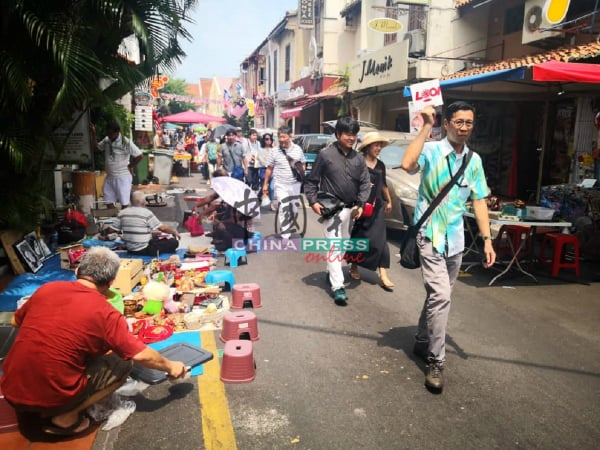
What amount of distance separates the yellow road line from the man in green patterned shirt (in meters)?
1.54

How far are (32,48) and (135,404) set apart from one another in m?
4.98

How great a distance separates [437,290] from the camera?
12.2ft

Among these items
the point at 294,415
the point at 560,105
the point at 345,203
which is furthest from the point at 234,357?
the point at 560,105

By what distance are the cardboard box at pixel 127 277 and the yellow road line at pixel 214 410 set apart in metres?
1.96

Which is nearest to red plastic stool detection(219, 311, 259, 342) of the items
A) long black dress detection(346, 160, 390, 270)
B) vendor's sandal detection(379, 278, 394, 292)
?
long black dress detection(346, 160, 390, 270)

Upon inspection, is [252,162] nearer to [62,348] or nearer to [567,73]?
[567,73]

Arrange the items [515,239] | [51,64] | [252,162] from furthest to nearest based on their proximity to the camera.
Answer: [252,162] < [515,239] < [51,64]

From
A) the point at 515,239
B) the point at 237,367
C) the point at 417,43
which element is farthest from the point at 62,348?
the point at 417,43

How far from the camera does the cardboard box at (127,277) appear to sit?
559cm

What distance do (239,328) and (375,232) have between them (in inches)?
95.0

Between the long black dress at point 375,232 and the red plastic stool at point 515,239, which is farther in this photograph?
the red plastic stool at point 515,239

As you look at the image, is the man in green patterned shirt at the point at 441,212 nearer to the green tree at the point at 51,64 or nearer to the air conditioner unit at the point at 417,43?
the green tree at the point at 51,64

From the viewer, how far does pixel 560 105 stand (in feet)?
41.0

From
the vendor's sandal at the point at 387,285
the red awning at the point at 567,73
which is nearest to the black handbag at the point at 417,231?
the vendor's sandal at the point at 387,285
